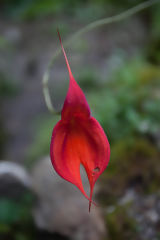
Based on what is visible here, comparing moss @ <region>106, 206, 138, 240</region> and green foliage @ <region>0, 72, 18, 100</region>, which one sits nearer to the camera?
moss @ <region>106, 206, 138, 240</region>

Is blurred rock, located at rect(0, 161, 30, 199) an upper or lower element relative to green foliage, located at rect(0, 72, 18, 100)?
upper

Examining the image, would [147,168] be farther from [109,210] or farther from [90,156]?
[90,156]

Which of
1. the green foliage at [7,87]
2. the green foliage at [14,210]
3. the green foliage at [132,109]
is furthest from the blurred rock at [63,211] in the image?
the green foliage at [7,87]

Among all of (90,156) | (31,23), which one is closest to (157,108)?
(90,156)

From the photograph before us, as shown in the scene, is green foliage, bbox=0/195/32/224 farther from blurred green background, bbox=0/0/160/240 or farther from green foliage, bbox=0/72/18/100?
green foliage, bbox=0/72/18/100

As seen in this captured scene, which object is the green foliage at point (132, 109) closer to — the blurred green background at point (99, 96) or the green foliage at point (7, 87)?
the blurred green background at point (99, 96)

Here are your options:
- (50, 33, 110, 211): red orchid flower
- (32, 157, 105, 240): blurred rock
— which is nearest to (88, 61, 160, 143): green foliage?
(32, 157, 105, 240): blurred rock

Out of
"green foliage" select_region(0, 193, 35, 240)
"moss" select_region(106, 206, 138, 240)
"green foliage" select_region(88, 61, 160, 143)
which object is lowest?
"green foliage" select_region(0, 193, 35, 240)

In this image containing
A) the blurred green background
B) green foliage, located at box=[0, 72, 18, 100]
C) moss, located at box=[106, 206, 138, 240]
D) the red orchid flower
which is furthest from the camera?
green foliage, located at box=[0, 72, 18, 100]
